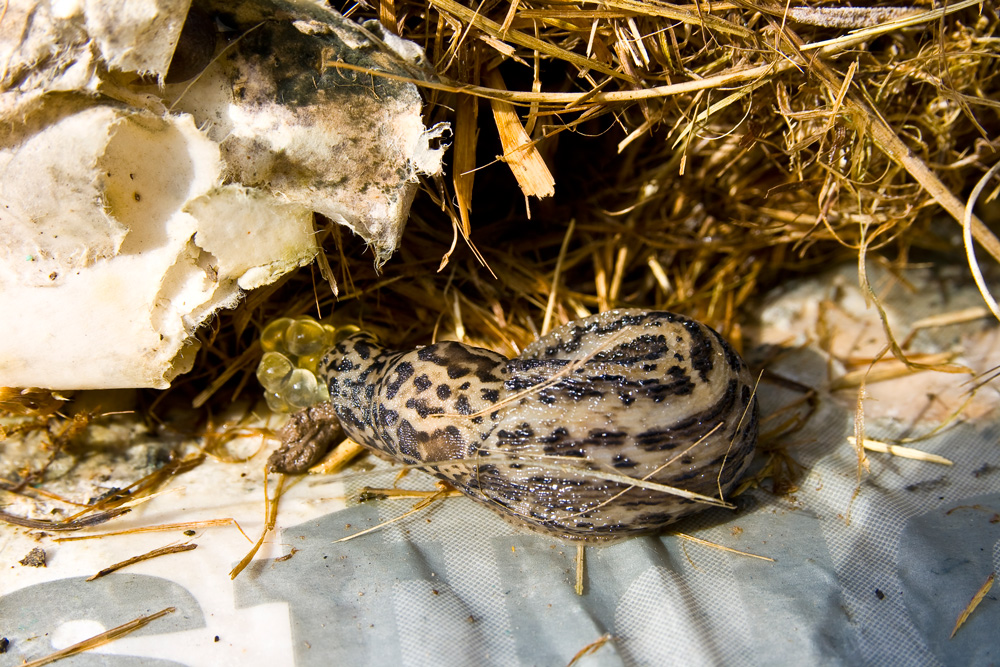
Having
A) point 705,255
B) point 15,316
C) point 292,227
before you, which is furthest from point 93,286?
point 705,255

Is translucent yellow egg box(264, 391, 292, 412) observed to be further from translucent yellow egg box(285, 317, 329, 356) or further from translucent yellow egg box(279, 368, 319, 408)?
translucent yellow egg box(285, 317, 329, 356)

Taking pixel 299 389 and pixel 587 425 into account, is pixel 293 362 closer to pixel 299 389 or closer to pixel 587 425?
pixel 299 389

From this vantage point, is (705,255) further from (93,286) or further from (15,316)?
(15,316)

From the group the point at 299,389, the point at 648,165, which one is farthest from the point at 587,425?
the point at 648,165

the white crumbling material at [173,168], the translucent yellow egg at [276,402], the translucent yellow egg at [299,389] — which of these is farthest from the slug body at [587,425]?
the white crumbling material at [173,168]

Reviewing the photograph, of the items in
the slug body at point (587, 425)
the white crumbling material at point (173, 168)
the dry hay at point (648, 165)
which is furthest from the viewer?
the dry hay at point (648, 165)

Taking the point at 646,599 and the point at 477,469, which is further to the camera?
the point at 477,469

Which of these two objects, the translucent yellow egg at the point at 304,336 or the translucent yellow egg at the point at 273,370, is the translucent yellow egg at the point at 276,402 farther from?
the translucent yellow egg at the point at 304,336
